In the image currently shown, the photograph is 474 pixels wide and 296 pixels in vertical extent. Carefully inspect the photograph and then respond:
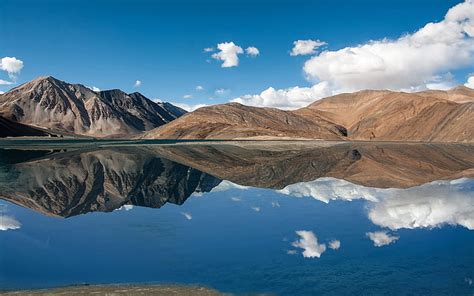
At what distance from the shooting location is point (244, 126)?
158500 mm

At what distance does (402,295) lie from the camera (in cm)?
876

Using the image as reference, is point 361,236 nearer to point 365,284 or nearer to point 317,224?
point 317,224

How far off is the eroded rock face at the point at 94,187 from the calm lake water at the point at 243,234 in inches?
4.1

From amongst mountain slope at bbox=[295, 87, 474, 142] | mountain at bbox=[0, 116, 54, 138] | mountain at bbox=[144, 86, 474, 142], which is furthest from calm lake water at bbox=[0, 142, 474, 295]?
mountain at bbox=[0, 116, 54, 138]

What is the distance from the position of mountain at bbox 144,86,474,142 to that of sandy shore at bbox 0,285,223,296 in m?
118

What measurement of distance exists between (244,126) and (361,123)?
57.3 meters

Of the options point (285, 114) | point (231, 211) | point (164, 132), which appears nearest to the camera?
point (231, 211)

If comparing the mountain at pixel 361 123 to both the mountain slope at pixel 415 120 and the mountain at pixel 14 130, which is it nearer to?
the mountain slope at pixel 415 120

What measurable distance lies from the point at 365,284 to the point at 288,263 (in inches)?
86.2

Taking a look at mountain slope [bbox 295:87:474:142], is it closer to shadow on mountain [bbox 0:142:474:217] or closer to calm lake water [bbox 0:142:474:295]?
shadow on mountain [bbox 0:142:474:217]

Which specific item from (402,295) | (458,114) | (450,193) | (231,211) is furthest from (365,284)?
(458,114)

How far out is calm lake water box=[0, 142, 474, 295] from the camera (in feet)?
32.6

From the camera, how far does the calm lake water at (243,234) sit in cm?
992

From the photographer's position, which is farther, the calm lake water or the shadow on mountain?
the shadow on mountain
